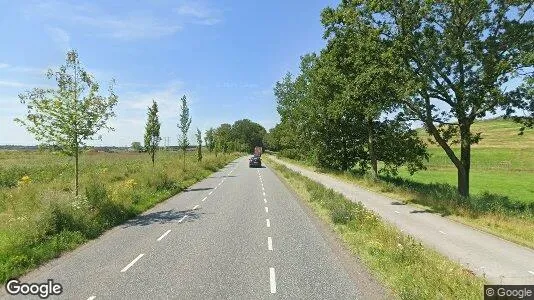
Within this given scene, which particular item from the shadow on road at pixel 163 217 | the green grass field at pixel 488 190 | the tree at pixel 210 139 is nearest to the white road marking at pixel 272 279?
the shadow on road at pixel 163 217

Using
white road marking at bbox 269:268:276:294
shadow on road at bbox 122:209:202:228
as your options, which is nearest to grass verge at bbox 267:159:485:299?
white road marking at bbox 269:268:276:294

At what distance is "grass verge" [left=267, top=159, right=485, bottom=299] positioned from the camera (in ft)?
25.1

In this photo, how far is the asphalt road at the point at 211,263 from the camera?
328 inches

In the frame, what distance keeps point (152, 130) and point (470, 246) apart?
100ft

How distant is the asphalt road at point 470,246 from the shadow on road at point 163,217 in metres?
8.70

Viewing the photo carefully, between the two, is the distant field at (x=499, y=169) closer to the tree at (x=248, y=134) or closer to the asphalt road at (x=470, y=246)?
the asphalt road at (x=470, y=246)

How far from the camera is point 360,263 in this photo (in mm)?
10398

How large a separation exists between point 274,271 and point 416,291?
11.3 feet

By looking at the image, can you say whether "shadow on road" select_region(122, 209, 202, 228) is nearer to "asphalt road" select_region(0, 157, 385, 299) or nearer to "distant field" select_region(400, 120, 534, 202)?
"asphalt road" select_region(0, 157, 385, 299)

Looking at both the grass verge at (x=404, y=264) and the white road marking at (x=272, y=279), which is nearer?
the grass verge at (x=404, y=264)

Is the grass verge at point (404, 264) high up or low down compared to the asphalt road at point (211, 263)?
up

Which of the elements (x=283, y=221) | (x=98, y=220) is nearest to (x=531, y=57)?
(x=283, y=221)

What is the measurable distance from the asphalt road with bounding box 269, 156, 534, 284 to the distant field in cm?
1994

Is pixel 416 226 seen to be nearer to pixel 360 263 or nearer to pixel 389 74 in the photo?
pixel 360 263
